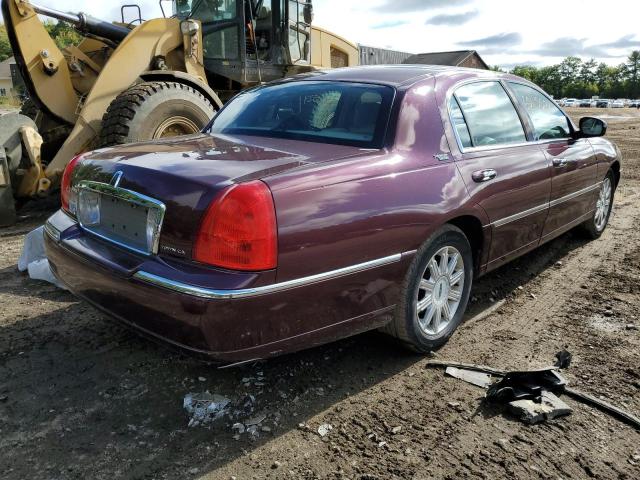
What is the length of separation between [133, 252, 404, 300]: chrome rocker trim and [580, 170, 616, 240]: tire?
3828 mm

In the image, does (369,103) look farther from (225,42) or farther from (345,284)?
(225,42)

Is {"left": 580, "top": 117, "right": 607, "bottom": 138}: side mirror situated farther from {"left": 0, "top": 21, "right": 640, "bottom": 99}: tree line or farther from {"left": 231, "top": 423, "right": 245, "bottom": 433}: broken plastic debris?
{"left": 0, "top": 21, "right": 640, "bottom": 99}: tree line

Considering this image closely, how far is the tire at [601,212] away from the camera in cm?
547

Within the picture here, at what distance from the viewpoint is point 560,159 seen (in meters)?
4.24

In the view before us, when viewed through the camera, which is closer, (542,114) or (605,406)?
(605,406)

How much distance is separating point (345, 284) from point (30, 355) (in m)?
1.98

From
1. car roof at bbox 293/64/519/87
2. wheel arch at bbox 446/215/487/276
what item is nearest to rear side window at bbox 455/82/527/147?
car roof at bbox 293/64/519/87

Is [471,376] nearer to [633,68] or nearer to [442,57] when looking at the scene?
[442,57]

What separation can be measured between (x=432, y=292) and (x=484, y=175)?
816mm

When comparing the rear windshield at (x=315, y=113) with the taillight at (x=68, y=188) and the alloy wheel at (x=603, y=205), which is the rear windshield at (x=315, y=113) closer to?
the taillight at (x=68, y=188)

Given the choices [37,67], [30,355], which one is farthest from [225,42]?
[30,355]

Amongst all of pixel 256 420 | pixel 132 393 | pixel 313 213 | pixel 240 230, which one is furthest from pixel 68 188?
pixel 256 420

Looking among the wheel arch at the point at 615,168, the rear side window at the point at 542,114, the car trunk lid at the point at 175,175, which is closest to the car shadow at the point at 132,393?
the car trunk lid at the point at 175,175

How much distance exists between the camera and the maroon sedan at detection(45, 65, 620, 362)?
226 centimetres
